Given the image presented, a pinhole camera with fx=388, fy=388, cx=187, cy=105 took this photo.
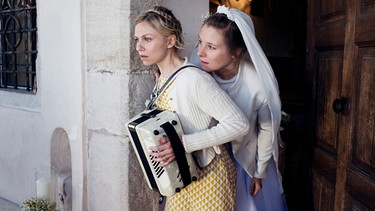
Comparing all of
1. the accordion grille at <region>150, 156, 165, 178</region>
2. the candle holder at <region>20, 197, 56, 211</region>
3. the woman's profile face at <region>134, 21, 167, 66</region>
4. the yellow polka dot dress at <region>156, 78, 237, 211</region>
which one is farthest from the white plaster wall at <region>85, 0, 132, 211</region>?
the accordion grille at <region>150, 156, 165, 178</region>

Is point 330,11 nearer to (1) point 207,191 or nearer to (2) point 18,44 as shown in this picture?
(1) point 207,191

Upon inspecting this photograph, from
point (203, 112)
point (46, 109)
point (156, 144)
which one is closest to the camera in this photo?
point (156, 144)

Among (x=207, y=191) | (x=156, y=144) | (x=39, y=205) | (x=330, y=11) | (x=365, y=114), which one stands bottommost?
(x=39, y=205)

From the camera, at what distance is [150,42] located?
5.88 feet

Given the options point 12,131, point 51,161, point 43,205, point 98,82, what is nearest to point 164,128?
point 98,82

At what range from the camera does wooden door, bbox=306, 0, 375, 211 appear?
5.71 feet

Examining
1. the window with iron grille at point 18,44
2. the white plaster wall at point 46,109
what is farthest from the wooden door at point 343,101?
the window with iron grille at point 18,44

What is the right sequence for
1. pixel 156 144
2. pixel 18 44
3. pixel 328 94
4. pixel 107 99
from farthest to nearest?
pixel 18 44 < pixel 107 99 < pixel 328 94 < pixel 156 144

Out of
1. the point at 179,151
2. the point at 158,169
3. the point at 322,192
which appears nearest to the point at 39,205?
the point at 158,169

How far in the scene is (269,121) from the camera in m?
1.91

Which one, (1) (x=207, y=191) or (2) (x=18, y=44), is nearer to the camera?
(1) (x=207, y=191)

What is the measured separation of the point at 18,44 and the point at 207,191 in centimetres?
251

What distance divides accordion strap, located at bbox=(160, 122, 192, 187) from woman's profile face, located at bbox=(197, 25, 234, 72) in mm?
371

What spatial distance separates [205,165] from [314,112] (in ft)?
3.10
